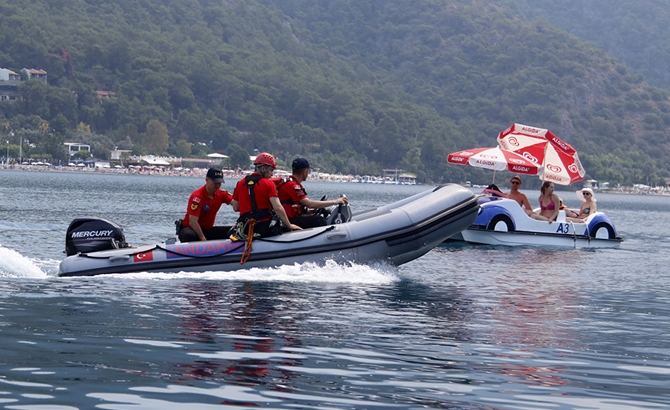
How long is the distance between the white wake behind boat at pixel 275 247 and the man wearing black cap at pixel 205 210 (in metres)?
0.18

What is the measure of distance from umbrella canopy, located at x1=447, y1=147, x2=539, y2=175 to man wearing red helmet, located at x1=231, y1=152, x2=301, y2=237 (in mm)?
12593

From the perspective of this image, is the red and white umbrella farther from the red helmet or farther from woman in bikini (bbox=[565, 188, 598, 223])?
the red helmet

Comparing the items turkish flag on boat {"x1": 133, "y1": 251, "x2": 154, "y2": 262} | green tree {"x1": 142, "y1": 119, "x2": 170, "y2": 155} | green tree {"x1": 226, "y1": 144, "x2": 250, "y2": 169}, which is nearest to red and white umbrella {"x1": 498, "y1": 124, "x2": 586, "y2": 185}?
turkish flag on boat {"x1": 133, "y1": 251, "x2": 154, "y2": 262}

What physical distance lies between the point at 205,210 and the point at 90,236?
1.35 m

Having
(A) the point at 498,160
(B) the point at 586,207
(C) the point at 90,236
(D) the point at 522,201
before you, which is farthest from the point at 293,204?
(A) the point at 498,160

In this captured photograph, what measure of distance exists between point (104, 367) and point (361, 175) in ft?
527

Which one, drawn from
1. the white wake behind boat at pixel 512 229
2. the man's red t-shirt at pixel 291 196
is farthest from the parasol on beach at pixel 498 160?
the man's red t-shirt at pixel 291 196

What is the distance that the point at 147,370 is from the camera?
24.9 ft

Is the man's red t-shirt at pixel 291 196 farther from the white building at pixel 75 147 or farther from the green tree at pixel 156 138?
the green tree at pixel 156 138

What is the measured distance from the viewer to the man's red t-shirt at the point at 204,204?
12.2 m

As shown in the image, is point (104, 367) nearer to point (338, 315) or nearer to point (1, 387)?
point (1, 387)

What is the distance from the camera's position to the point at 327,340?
9023 mm

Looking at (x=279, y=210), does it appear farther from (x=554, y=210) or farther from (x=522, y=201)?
(x=554, y=210)

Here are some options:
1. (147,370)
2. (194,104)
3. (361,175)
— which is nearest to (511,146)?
(147,370)
